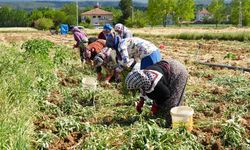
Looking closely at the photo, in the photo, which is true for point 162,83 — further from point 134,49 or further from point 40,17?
point 40,17

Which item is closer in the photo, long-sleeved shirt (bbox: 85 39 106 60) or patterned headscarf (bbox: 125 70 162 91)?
patterned headscarf (bbox: 125 70 162 91)

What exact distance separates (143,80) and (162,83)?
11.9 inches

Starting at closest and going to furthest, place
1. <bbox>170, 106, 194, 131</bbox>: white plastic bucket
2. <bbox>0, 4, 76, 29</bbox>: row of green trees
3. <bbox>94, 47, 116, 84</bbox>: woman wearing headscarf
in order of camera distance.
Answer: <bbox>170, 106, 194, 131</bbox>: white plastic bucket
<bbox>94, 47, 116, 84</bbox>: woman wearing headscarf
<bbox>0, 4, 76, 29</bbox>: row of green trees

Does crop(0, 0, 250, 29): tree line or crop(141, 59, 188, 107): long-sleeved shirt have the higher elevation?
crop(0, 0, 250, 29): tree line

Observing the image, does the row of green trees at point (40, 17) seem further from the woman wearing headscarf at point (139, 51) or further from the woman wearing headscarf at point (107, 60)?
the woman wearing headscarf at point (139, 51)

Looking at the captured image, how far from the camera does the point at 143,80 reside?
5.44 meters

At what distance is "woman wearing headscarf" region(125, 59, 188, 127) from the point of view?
5480 mm

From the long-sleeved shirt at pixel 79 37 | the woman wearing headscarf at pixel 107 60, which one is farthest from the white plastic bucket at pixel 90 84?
the long-sleeved shirt at pixel 79 37

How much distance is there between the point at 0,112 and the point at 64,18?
6249 cm

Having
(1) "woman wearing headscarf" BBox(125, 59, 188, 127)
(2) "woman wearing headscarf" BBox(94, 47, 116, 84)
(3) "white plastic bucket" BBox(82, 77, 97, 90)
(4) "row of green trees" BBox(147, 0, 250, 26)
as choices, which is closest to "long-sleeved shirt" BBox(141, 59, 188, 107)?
(1) "woman wearing headscarf" BBox(125, 59, 188, 127)

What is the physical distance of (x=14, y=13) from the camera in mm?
90500

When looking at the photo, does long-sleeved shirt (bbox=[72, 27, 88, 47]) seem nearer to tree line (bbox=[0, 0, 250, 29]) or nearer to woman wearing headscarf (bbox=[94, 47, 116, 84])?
woman wearing headscarf (bbox=[94, 47, 116, 84])

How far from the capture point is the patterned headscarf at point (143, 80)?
5.45m

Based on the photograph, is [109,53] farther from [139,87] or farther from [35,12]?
[35,12]
